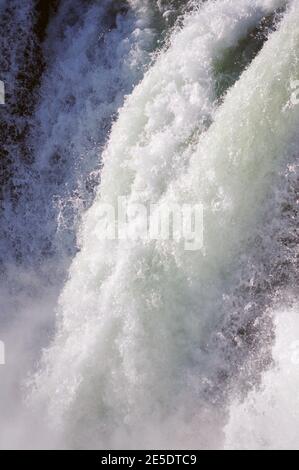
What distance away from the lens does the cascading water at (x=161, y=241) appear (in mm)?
5371

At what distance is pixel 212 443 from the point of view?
17.1 feet

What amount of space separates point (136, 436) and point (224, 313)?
1842mm

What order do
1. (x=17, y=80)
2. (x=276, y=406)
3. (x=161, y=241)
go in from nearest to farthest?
(x=276, y=406) → (x=161, y=241) → (x=17, y=80)

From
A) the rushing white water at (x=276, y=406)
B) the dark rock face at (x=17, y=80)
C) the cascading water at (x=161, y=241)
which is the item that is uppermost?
the dark rock face at (x=17, y=80)

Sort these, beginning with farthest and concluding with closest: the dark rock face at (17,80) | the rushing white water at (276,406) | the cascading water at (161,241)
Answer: the dark rock face at (17,80) → the cascading water at (161,241) → the rushing white water at (276,406)

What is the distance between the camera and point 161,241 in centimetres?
585

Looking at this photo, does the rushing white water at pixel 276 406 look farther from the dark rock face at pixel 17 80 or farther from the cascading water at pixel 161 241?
the dark rock face at pixel 17 80

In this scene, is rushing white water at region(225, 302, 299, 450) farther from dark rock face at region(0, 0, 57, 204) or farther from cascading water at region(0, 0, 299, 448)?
dark rock face at region(0, 0, 57, 204)

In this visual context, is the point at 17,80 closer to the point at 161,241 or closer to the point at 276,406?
the point at 161,241

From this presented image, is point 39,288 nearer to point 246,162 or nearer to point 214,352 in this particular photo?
point 214,352

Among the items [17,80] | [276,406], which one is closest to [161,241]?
[276,406]

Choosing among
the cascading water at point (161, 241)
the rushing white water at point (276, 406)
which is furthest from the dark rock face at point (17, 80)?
the rushing white water at point (276, 406)

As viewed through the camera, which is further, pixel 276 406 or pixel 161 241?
pixel 161 241

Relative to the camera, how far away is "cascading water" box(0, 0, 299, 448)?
537 centimetres
